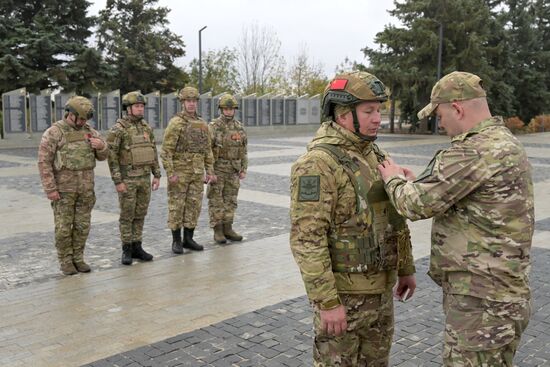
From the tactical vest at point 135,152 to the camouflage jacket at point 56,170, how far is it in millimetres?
543

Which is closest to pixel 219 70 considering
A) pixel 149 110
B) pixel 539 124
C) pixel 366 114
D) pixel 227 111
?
pixel 149 110

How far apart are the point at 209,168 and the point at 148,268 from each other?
1621 millimetres

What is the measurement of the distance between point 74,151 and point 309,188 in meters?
4.25

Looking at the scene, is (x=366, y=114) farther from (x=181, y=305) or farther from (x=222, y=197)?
(x=222, y=197)

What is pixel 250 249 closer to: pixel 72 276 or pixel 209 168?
pixel 209 168

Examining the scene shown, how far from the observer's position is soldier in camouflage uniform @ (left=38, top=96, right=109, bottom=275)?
20.2 feet

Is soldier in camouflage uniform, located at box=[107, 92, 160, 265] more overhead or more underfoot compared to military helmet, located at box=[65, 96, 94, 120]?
more underfoot

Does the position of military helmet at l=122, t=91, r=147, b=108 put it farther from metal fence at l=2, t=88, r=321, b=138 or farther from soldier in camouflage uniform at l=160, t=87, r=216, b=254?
metal fence at l=2, t=88, r=321, b=138

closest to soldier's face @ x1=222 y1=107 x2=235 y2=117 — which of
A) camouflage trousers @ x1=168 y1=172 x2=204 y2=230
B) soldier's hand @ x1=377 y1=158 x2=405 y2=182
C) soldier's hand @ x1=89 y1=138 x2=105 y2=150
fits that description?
camouflage trousers @ x1=168 y1=172 x2=204 y2=230

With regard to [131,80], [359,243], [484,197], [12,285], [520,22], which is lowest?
[12,285]

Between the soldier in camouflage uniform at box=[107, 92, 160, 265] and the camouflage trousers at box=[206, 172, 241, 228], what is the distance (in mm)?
1104

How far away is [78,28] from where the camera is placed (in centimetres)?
2622

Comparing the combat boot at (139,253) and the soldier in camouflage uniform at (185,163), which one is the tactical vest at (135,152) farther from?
the combat boot at (139,253)

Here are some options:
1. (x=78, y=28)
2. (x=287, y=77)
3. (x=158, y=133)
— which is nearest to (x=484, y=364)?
(x=158, y=133)
